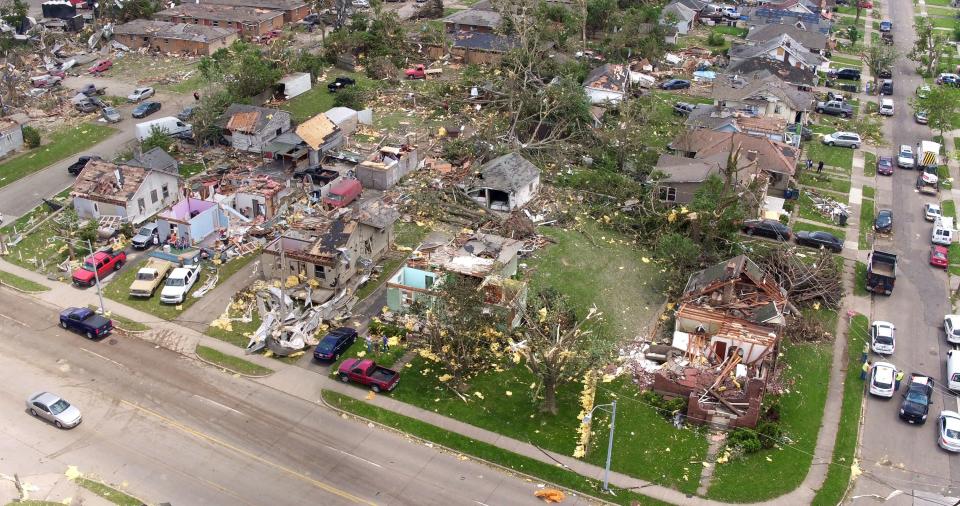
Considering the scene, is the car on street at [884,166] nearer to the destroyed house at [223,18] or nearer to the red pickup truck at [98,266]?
the red pickup truck at [98,266]

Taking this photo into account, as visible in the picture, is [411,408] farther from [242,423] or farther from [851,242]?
[851,242]

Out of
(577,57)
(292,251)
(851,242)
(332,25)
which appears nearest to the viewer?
(292,251)

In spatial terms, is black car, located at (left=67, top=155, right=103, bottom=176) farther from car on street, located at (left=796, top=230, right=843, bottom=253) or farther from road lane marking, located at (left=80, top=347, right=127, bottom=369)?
car on street, located at (left=796, top=230, right=843, bottom=253)

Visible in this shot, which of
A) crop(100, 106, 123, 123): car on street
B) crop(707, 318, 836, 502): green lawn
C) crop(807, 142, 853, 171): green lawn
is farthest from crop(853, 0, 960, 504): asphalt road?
crop(100, 106, 123, 123): car on street

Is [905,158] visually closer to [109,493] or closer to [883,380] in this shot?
[883,380]

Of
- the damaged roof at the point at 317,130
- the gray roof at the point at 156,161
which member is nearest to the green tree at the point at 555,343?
the damaged roof at the point at 317,130

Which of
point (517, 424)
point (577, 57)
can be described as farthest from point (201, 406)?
point (577, 57)

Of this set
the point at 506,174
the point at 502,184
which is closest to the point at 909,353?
the point at 502,184
